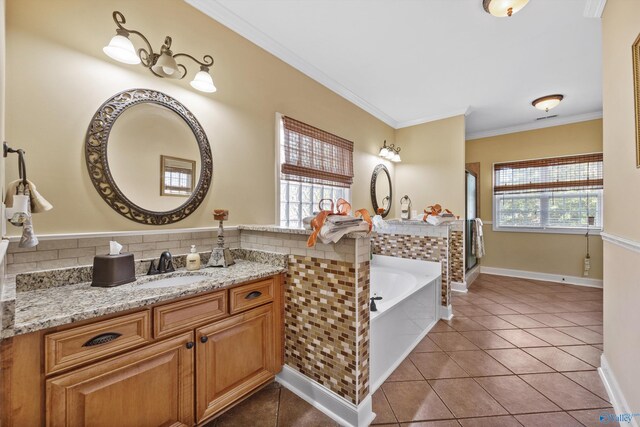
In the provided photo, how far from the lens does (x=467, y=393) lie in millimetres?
1738

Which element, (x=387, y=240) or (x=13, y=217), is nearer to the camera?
(x=13, y=217)

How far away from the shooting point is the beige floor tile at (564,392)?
1.61 meters

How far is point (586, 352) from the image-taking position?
2.19m

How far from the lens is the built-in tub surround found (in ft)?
9.48

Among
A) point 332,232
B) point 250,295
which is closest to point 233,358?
point 250,295

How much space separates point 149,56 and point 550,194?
5.82 meters

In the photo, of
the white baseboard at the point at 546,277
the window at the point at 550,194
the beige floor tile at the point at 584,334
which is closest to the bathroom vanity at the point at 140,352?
the beige floor tile at the point at 584,334

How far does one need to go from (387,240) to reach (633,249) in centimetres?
214

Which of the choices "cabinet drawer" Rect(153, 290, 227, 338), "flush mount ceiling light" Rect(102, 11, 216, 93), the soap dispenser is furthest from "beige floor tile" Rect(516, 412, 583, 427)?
"flush mount ceiling light" Rect(102, 11, 216, 93)

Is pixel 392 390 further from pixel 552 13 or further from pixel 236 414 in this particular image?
pixel 552 13

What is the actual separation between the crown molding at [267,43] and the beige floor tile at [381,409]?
2.93m

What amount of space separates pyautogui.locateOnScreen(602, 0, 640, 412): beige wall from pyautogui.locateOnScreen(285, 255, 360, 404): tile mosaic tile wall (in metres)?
1.43

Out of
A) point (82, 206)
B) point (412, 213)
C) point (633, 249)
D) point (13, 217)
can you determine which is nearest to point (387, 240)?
point (412, 213)

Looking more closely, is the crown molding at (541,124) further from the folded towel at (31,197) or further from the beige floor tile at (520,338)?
the folded towel at (31,197)
